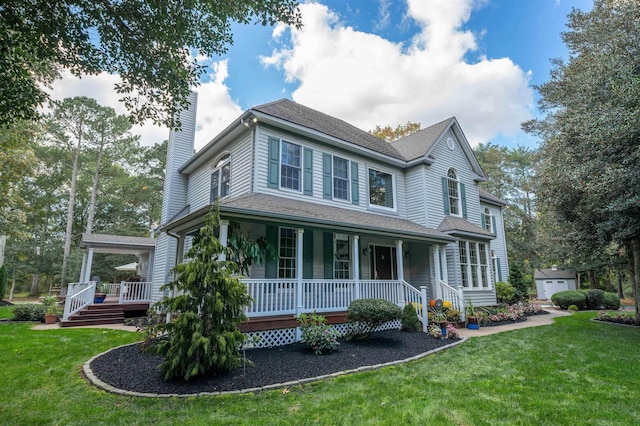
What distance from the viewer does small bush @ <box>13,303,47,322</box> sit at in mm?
12164

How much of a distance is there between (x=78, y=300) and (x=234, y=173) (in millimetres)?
7907

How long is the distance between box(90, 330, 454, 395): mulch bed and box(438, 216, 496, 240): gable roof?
214 inches

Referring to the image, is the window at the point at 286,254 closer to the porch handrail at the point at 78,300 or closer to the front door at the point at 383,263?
the front door at the point at 383,263

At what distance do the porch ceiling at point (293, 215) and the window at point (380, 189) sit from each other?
167 centimetres

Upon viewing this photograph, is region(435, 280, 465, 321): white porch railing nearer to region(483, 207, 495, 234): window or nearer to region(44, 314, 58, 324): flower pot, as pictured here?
region(483, 207, 495, 234): window

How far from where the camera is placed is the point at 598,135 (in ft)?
26.0

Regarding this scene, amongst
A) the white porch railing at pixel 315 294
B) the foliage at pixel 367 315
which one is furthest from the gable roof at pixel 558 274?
the foliage at pixel 367 315

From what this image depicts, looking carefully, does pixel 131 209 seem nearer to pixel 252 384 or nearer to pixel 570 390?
pixel 252 384

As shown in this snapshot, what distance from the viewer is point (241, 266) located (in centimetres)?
805

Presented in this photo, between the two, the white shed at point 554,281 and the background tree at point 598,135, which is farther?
the white shed at point 554,281

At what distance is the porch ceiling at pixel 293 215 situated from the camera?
721 cm

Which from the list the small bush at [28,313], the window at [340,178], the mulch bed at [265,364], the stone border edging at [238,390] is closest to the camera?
the stone border edging at [238,390]

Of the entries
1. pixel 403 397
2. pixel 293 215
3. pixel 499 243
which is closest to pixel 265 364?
pixel 403 397

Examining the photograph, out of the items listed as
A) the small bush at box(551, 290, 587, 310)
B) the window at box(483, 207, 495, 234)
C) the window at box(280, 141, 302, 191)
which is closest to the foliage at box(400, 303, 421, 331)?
the window at box(280, 141, 302, 191)
